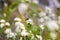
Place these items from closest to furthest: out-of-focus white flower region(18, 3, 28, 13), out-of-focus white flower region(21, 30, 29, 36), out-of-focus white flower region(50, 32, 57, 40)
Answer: out-of-focus white flower region(21, 30, 29, 36) → out-of-focus white flower region(50, 32, 57, 40) → out-of-focus white flower region(18, 3, 28, 13)

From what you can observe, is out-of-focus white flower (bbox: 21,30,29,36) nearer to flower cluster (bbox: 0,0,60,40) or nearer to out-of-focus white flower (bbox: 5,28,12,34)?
flower cluster (bbox: 0,0,60,40)

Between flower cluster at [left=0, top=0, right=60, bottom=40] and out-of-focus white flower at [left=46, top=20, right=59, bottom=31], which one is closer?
flower cluster at [left=0, top=0, right=60, bottom=40]

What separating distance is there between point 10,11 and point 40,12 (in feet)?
0.89

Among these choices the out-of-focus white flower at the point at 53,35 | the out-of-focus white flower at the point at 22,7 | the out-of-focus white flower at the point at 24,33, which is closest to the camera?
Answer: the out-of-focus white flower at the point at 24,33

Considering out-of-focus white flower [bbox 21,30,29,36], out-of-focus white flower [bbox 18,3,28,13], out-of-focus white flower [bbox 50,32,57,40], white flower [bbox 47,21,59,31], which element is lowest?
out-of-focus white flower [bbox 50,32,57,40]

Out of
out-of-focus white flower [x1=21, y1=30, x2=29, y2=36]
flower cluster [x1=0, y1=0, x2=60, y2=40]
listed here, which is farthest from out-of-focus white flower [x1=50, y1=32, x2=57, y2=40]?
out-of-focus white flower [x1=21, y1=30, x2=29, y2=36]

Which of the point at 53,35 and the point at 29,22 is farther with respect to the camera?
the point at 53,35

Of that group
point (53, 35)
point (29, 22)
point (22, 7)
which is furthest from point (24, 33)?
point (22, 7)

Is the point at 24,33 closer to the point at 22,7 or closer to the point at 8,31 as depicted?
the point at 8,31

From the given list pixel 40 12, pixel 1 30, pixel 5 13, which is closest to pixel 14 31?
pixel 1 30

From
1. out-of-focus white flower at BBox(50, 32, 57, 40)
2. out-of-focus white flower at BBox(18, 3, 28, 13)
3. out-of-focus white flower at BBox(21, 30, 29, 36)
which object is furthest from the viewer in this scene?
out-of-focus white flower at BBox(18, 3, 28, 13)

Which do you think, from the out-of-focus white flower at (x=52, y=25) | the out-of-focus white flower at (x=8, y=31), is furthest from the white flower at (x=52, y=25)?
the out-of-focus white flower at (x=8, y=31)

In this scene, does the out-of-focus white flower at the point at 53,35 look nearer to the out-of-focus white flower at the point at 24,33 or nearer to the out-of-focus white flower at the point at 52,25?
the out-of-focus white flower at the point at 52,25

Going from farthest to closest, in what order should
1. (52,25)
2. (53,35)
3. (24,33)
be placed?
(52,25), (53,35), (24,33)
